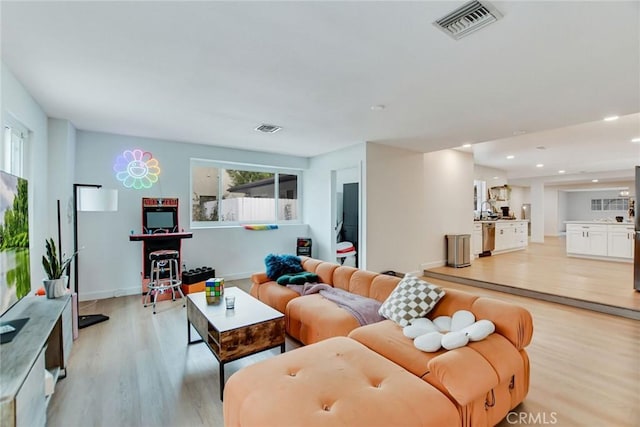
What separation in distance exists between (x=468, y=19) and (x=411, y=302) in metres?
2.02

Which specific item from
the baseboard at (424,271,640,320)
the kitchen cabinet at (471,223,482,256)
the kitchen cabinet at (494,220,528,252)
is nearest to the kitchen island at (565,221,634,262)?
the kitchen cabinet at (494,220,528,252)

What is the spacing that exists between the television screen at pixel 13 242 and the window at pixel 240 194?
3067mm

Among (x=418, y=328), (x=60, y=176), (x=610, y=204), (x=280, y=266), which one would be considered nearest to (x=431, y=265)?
(x=280, y=266)

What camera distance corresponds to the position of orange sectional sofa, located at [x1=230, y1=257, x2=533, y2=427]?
133 cm

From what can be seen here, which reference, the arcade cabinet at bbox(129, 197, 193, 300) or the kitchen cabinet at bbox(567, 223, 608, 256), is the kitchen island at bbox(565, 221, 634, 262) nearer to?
the kitchen cabinet at bbox(567, 223, 608, 256)

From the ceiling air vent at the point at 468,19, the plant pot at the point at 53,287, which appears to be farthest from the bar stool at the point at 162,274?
the ceiling air vent at the point at 468,19

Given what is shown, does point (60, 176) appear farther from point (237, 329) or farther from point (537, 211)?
point (537, 211)

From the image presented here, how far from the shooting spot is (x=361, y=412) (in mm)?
1296

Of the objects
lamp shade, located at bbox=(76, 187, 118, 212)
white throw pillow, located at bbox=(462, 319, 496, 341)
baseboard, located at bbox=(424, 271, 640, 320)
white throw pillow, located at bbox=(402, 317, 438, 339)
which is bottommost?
baseboard, located at bbox=(424, 271, 640, 320)

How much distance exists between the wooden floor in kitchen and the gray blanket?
3188 mm

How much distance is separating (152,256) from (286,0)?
3.83 metres

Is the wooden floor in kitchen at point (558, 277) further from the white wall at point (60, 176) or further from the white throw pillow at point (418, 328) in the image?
the white wall at point (60, 176)

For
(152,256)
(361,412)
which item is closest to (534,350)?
(361,412)

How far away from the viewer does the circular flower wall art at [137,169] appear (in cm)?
464
